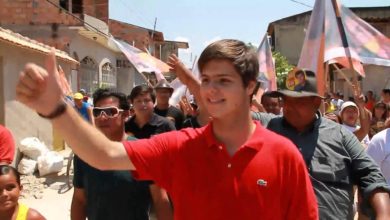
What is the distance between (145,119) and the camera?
516 centimetres

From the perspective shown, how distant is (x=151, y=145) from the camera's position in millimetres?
2074

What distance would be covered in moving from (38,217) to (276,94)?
174 centimetres

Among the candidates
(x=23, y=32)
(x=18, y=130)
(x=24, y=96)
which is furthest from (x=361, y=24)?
(x=23, y=32)

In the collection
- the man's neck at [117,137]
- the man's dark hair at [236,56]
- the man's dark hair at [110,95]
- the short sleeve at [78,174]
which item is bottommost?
the short sleeve at [78,174]

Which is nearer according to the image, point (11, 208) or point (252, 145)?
point (252, 145)

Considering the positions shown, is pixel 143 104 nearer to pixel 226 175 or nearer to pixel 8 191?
pixel 8 191

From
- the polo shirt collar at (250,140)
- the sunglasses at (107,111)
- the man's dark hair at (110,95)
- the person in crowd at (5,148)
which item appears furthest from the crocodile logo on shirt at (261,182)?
the person in crowd at (5,148)

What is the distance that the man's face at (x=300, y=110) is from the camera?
11.0 feet

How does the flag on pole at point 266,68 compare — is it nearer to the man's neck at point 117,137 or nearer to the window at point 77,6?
the man's neck at point 117,137

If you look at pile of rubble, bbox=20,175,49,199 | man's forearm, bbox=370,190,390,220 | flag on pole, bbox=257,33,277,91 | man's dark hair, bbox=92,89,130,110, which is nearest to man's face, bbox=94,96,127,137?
man's dark hair, bbox=92,89,130,110

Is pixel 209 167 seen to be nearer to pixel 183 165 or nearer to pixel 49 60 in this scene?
pixel 183 165

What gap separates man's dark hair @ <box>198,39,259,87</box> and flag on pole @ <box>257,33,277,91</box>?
21.6ft

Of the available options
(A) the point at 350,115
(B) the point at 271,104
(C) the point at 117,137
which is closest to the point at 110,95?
(C) the point at 117,137

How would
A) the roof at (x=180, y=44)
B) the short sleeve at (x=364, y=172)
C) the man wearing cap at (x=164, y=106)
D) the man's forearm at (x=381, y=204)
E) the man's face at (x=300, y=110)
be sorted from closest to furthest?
1. the man's forearm at (x=381, y=204)
2. the short sleeve at (x=364, y=172)
3. the man's face at (x=300, y=110)
4. the man wearing cap at (x=164, y=106)
5. the roof at (x=180, y=44)
